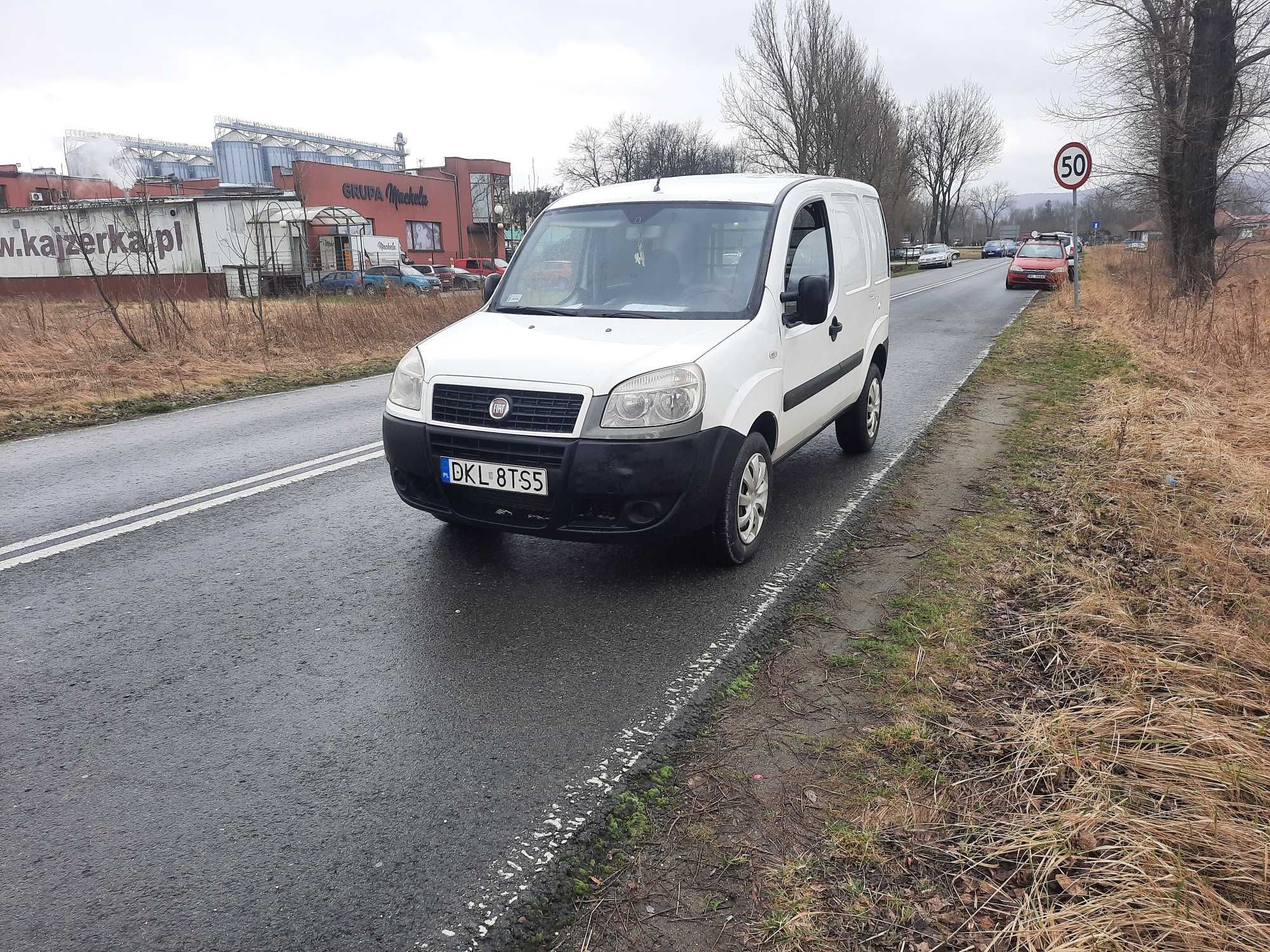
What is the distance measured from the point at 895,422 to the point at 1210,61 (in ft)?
50.4

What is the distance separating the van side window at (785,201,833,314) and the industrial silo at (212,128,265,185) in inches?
3335

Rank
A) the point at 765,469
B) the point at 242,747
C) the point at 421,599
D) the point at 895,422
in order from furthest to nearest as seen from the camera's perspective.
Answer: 1. the point at 895,422
2. the point at 765,469
3. the point at 421,599
4. the point at 242,747

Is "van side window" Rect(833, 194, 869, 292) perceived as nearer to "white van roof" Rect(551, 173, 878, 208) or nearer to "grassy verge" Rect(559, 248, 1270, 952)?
"white van roof" Rect(551, 173, 878, 208)

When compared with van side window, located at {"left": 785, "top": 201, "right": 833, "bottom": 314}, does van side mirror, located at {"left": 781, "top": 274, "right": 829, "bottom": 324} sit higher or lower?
lower

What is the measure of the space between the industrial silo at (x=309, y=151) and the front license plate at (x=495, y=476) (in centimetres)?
8583

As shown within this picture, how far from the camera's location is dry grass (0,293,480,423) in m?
11.8

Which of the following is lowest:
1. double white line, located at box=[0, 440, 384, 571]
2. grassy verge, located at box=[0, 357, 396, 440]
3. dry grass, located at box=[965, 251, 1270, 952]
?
dry grass, located at box=[965, 251, 1270, 952]

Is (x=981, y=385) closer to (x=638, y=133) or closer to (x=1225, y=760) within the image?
(x=1225, y=760)

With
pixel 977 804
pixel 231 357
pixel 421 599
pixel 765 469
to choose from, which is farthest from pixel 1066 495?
pixel 231 357

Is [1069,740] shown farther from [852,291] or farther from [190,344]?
[190,344]

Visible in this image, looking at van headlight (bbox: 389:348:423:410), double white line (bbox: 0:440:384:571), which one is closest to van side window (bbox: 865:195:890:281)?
van headlight (bbox: 389:348:423:410)

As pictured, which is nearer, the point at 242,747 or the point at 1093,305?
the point at 242,747

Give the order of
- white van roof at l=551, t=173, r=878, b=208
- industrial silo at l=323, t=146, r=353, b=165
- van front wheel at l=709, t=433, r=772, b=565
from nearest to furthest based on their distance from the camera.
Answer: van front wheel at l=709, t=433, r=772, b=565
white van roof at l=551, t=173, r=878, b=208
industrial silo at l=323, t=146, r=353, b=165

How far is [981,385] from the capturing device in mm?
10734
